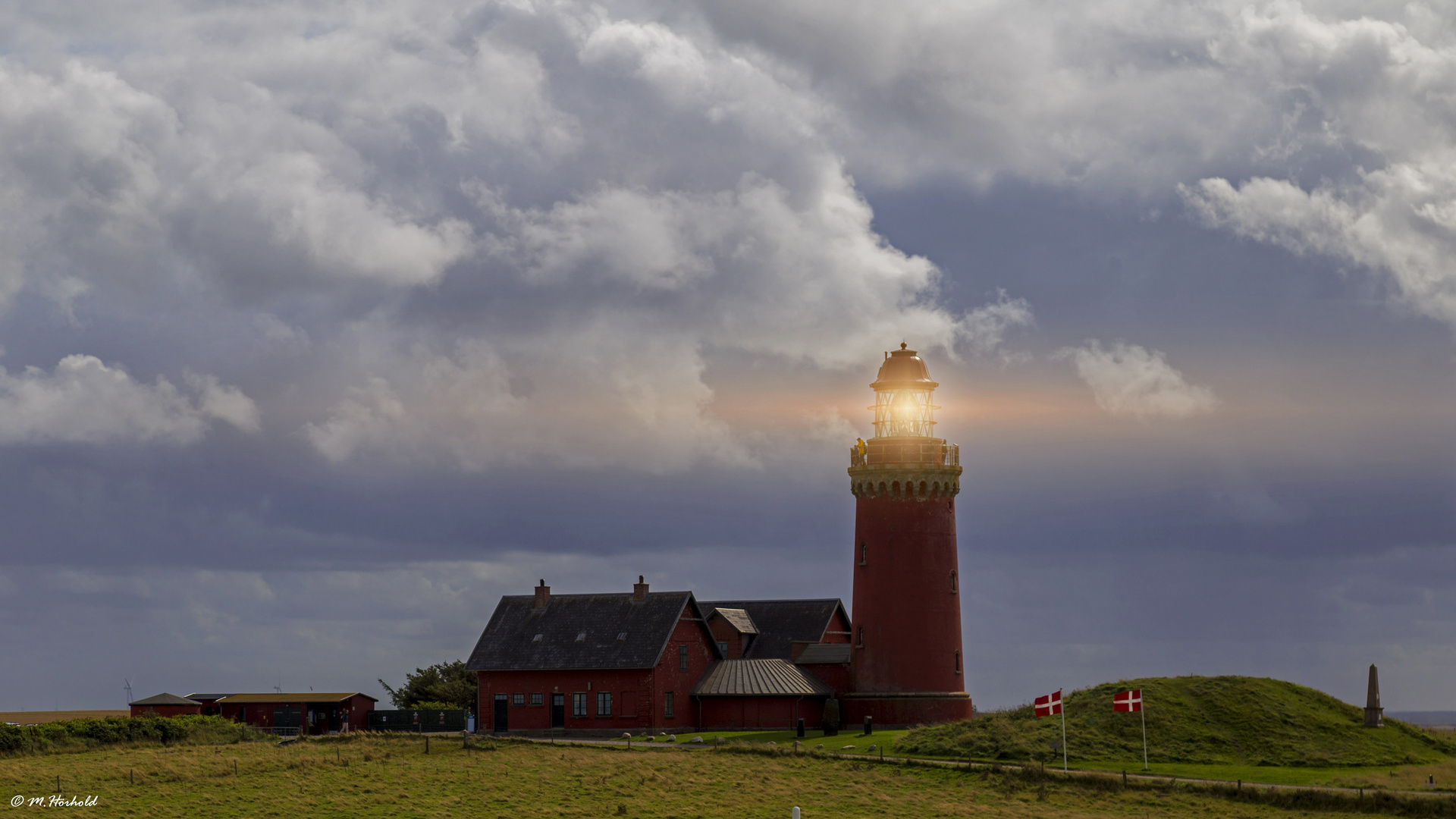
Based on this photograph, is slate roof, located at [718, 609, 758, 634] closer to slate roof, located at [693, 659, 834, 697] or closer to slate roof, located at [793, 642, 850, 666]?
slate roof, located at [793, 642, 850, 666]

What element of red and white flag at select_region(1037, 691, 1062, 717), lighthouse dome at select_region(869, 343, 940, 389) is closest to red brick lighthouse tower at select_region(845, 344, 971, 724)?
lighthouse dome at select_region(869, 343, 940, 389)

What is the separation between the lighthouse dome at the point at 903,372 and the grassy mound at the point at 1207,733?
1605 cm

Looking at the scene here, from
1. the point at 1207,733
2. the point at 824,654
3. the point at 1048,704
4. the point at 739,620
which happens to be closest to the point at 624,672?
the point at 824,654

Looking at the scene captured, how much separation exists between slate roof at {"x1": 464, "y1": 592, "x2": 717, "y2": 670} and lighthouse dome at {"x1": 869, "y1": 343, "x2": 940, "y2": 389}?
1430cm

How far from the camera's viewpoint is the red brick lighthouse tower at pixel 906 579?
65.6 m

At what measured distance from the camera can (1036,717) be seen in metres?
58.0

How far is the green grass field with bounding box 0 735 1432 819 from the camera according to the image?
45719 millimetres

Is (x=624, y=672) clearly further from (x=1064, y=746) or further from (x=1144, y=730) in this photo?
(x=1144, y=730)

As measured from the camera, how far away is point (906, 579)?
65.6 m

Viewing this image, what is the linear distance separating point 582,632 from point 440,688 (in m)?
17.9

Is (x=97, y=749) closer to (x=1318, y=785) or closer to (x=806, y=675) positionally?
(x=806, y=675)

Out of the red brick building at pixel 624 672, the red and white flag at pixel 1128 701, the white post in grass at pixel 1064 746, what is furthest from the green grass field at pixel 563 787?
the red brick building at pixel 624 672

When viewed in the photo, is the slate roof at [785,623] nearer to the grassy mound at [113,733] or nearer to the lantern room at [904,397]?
the lantern room at [904,397]

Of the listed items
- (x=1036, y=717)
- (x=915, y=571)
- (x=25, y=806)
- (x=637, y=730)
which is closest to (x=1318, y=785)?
(x=1036, y=717)
